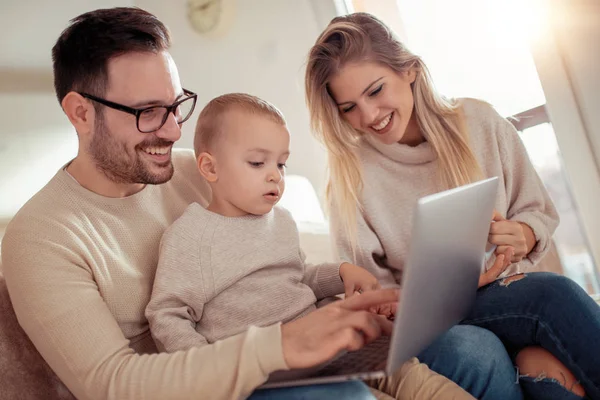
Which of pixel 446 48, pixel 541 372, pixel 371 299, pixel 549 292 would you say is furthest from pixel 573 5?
pixel 371 299

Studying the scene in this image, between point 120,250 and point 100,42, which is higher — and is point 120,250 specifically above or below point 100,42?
below

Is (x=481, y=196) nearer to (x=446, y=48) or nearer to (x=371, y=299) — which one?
(x=371, y=299)

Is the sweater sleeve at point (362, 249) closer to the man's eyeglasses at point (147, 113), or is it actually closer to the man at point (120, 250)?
the man at point (120, 250)

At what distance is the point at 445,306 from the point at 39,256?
0.71 metres

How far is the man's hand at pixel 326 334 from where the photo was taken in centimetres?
90

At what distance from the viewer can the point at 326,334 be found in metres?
0.92

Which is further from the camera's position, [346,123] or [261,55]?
[261,55]

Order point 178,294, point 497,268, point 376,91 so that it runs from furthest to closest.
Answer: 1. point 376,91
2. point 497,268
3. point 178,294

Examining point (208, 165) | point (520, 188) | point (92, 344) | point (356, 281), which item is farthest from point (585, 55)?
point (92, 344)

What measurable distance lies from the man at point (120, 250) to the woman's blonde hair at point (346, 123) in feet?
1.18

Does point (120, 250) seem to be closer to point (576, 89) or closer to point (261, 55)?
point (576, 89)

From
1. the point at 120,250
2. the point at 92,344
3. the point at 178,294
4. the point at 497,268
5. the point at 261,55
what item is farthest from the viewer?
the point at 261,55

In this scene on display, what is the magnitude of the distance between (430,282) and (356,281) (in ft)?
1.27

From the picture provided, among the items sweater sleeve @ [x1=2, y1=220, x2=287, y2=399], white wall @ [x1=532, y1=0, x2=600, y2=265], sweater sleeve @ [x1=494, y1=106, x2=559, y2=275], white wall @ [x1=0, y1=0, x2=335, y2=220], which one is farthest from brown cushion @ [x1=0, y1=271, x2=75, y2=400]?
white wall @ [x1=532, y1=0, x2=600, y2=265]
